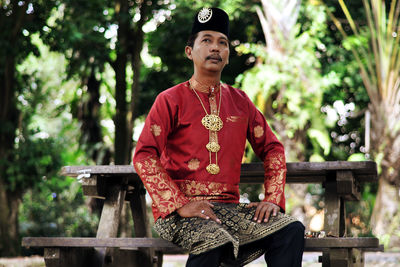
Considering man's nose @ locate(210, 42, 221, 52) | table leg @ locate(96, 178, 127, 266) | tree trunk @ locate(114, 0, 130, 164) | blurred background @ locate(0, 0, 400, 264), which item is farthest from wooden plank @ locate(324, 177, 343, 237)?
tree trunk @ locate(114, 0, 130, 164)

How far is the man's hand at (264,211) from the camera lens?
3047 mm

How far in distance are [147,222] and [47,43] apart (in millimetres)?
5207

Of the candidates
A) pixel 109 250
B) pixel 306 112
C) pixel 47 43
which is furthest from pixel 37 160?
pixel 109 250

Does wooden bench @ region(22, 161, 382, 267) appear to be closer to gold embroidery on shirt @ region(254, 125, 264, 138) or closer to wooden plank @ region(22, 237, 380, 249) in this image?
wooden plank @ region(22, 237, 380, 249)

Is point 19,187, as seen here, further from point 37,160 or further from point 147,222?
point 147,222

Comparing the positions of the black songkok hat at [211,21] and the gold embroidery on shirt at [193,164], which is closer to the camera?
the gold embroidery on shirt at [193,164]

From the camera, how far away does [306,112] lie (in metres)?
10.8

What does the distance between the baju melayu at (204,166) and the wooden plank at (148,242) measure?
16 centimetres

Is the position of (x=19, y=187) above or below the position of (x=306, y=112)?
below

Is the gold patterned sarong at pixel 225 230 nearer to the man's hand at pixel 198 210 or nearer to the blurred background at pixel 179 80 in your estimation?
the man's hand at pixel 198 210

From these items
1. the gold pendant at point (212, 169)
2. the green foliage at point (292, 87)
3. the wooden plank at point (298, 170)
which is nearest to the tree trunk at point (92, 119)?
the green foliage at point (292, 87)

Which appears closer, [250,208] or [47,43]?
[250,208]

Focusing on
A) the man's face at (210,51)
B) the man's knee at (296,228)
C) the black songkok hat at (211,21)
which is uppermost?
the black songkok hat at (211,21)

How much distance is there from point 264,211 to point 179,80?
1063 centimetres
